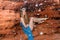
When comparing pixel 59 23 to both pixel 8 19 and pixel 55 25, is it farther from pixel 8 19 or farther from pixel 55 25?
pixel 8 19

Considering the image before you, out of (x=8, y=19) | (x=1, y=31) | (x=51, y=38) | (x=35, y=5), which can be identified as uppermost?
(x=35, y=5)

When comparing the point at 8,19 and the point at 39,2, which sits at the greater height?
the point at 39,2

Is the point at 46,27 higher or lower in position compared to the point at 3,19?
lower

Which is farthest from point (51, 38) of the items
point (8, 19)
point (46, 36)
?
point (8, 19)

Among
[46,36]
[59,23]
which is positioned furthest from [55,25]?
[46,36]

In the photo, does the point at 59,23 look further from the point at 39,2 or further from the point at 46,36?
the point at 39,2

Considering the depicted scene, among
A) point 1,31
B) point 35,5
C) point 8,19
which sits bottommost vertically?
point 1,31

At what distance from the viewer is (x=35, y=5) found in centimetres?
179

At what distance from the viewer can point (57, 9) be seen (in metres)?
1.79

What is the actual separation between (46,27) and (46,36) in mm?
101

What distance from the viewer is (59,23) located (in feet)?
5.81

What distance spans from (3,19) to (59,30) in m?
0.64

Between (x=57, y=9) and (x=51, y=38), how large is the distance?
34 centimetres

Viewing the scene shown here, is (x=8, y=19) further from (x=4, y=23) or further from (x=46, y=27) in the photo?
(x=46, y=27)
